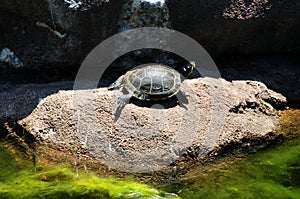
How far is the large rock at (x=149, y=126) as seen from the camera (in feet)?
14.1

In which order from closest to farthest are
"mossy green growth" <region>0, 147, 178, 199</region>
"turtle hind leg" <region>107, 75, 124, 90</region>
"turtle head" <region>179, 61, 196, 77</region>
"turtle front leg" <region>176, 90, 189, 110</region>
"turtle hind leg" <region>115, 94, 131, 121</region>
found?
"mossy green growth" <region>0, 147, 178, 199</region> → "turtle hind leg" <region>115, 94, 131, 121</region> → "turtle front leg" <region>176, 90, 189, 110</region> → "turtle hind leg" <region>107, 75, 124, 90</region> → "turtle head" <region>179, 61, 196, 77</region>

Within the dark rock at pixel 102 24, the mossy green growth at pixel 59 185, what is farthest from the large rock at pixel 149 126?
the dark rock at pixel 102 24

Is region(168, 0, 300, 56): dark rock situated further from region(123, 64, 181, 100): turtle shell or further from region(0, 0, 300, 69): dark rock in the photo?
region(123, 64, 181, 100): turtle shell

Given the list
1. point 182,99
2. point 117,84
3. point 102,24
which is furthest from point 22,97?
point 182,99

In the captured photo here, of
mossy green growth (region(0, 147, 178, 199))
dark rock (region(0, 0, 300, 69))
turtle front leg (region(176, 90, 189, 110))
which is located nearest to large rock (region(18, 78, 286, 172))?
turtle front leg (region(176, 90, 189, 110))

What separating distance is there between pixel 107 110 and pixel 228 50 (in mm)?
1652

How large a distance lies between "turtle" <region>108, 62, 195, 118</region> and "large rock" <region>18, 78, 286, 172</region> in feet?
0.25

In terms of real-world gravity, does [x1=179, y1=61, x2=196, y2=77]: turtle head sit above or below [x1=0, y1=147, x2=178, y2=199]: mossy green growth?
above

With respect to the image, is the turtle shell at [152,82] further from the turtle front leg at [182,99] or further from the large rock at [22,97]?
the large rock at [22,97]

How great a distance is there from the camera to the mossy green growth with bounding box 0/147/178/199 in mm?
3863

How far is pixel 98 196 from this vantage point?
388 cm

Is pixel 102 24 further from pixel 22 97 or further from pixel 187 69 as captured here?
pixel 22 97

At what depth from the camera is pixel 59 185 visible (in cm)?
396

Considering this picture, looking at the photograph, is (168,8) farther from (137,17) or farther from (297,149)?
(297,149)
